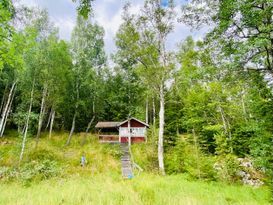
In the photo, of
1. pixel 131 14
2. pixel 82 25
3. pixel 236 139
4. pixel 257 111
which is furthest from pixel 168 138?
pixel 82 25

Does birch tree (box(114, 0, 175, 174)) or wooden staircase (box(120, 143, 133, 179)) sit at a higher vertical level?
birch tree (box(114, 0, 175, 174))

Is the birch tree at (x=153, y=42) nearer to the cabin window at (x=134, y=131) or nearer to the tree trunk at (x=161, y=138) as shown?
the tree trunk at (x=161, y=138)

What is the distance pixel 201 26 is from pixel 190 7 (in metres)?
0.83

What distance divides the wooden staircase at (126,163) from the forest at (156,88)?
608 millimetres

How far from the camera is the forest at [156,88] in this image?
20.5 ft

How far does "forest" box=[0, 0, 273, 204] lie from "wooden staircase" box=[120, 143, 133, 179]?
1.99ft

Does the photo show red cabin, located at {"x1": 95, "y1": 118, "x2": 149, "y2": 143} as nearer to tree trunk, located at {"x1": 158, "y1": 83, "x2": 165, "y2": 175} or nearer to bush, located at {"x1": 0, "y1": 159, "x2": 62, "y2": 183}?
tree trunk, located at {"x1": 158, "y1": 83, "x2": 165, "y2": 175}

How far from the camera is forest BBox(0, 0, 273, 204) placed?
6238 millimetres

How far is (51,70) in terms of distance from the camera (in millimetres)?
15961

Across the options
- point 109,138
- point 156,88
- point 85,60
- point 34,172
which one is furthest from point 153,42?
point 109,138

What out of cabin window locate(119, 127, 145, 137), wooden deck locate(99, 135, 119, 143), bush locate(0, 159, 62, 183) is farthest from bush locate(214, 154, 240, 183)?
wooden deck locate(99, 135, 119, 143)

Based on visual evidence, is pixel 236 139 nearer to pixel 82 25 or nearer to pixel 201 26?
pixel 201 26

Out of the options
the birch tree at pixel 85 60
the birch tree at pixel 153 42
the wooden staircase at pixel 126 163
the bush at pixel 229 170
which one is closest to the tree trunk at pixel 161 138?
the birch tree at pixel 153 42

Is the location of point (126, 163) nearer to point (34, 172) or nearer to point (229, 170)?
point (34, 172)
